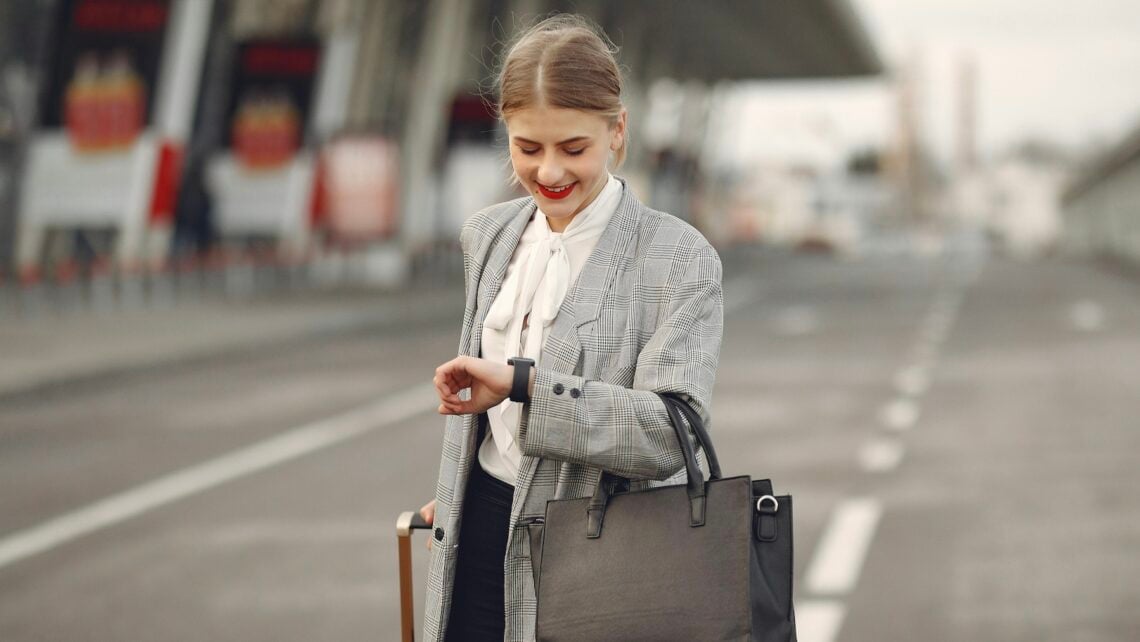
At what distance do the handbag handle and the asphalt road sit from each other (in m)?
3.59

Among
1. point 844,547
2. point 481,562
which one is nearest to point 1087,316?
point 844,547

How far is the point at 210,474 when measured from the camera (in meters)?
10.1

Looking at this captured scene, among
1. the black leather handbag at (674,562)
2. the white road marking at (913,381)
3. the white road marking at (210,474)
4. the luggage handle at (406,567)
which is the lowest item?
the white road marking at (210,474)

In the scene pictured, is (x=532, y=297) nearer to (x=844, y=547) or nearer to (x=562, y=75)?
(x=562, y=75)

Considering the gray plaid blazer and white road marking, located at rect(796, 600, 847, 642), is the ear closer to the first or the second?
the gray plaid blazer

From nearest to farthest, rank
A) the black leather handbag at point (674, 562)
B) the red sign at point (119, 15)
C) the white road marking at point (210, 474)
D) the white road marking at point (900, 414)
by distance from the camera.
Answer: the black leather handbag at point (674, 562) → the white road marking at point (210, 474) → the white road marking at point (900, 414) → the red sign at point (119, 15)

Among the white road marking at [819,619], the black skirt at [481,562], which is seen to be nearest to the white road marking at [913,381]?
the white road marking at [819,619]

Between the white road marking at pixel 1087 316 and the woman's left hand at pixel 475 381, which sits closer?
the woman's left hand at pixel 475 381

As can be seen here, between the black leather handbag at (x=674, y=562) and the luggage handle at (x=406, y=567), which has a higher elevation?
the black leather handbag at (x=674, y=562)

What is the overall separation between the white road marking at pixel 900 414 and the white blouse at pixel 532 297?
9678mm

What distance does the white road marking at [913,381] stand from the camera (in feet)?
48.4

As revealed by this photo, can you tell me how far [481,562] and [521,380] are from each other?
48 centimetres

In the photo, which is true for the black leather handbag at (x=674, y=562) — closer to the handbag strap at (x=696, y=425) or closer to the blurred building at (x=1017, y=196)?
the handbag strap at (x=696, y=425)

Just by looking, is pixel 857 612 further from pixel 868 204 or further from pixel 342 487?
pixel 868 204
